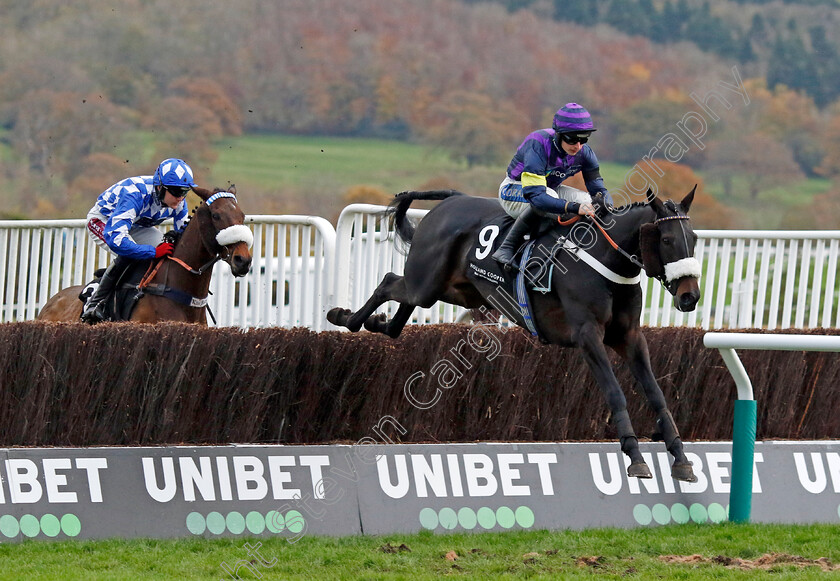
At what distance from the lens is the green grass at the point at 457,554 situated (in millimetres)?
4719

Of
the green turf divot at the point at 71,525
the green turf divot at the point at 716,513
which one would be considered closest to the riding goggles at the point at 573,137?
the green turf divot at the point at 716,513

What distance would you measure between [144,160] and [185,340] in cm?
2462

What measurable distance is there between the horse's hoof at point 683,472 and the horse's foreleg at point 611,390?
0.21 metres

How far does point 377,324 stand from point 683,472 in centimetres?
218

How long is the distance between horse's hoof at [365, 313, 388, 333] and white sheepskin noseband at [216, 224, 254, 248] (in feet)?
2.97

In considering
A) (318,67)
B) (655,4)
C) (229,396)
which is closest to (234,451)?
(229,396)

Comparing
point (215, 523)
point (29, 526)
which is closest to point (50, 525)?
point (29, 526)

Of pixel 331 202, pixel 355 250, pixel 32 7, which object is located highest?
pixel 32 7

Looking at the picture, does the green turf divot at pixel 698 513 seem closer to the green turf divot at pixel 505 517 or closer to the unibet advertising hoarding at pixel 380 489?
the unibet advertising hoarding at pixel 380 489

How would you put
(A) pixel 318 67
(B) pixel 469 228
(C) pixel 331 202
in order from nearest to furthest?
1. (B) pixel 469 228
2. (C) pixel 331 202
3. (A) pixel 318 67

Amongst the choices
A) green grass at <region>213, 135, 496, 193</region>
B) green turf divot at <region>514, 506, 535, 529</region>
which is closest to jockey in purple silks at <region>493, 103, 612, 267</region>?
green turf divot at <region>514, 506, 535, 529</region>

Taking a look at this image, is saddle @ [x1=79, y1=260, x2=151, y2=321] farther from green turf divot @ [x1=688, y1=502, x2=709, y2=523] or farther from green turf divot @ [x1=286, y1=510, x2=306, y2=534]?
green turf divot @ [x1=688, y1=502, x2=709, y2=523]

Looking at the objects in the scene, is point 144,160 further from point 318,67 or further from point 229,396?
point 229,396

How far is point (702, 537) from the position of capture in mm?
5543
